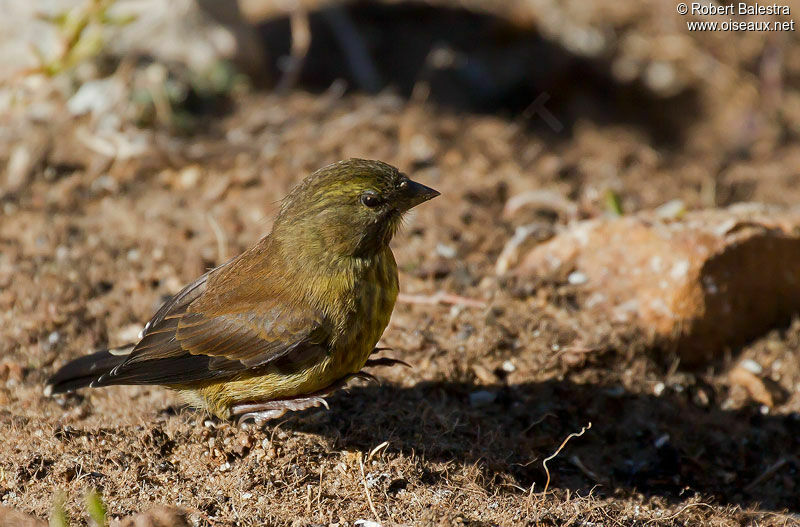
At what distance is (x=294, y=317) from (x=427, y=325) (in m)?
1.15

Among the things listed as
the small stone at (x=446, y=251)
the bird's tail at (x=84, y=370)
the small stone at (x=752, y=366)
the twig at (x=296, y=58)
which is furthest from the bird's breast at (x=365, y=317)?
the twig at (x=296, y=58)

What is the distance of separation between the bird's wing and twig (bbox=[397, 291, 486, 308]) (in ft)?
3.99

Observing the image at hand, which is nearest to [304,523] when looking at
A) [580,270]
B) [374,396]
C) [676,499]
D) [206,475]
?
[206,475]

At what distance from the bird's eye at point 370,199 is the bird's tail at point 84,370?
1310 millimetres

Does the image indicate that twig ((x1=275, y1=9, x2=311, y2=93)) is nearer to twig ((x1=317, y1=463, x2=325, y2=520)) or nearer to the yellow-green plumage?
the yellow-green plumage

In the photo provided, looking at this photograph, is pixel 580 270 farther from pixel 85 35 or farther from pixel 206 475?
pixel 85 35

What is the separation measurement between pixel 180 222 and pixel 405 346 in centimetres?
200

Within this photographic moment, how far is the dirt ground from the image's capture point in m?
3.61

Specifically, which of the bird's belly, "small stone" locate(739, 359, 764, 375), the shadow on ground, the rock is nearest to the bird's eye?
the bird's belly

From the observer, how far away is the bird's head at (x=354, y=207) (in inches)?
149

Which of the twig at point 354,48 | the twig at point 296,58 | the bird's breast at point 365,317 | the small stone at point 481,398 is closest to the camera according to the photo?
the bird's breast at point 365,317

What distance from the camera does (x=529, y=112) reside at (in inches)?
297

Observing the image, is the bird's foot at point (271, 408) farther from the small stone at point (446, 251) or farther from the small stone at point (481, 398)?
the small stone at point (446, 251)

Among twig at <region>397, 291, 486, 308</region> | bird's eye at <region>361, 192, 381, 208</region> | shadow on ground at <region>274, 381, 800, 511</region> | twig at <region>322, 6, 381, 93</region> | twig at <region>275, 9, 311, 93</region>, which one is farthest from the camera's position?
twig at <region>322, 6, 381, 93</region>
